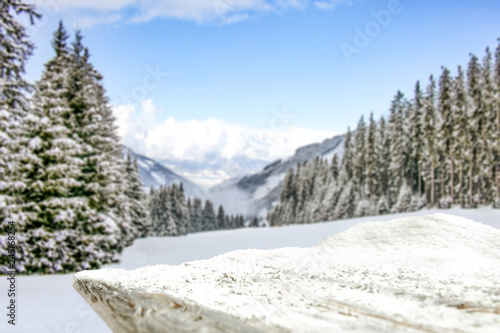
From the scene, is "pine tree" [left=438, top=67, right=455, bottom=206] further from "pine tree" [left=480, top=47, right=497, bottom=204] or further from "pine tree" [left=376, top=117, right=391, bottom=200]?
"pine tree" [left=376, top=117, right=391, bottom=200]

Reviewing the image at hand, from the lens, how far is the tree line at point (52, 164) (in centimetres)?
1242

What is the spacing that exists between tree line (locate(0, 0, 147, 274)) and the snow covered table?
1098 centimetres

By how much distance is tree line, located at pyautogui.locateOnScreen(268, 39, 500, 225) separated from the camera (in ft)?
119

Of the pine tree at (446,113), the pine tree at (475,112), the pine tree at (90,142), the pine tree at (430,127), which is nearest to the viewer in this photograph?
the pine tree at (90,142)

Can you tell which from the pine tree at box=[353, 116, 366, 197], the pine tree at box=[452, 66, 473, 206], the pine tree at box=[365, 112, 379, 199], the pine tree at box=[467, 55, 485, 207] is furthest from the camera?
the pine tree at box=[353, 116, 366, 197]

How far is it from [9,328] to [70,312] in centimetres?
173

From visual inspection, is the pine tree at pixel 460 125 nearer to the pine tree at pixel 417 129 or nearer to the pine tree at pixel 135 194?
the pine tree at pixel 417 129

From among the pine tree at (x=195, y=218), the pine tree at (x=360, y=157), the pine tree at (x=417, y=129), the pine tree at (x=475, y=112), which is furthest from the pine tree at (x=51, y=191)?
the pine tree at (x=195, y=218)

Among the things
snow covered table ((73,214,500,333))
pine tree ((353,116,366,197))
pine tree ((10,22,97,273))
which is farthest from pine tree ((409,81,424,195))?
snow covered table ((73,214,500,333))

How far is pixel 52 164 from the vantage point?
15.7 m

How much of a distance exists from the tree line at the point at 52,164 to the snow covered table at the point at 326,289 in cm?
1098

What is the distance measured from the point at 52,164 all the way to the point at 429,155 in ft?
137

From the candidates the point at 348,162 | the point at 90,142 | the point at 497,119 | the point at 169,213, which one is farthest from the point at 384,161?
the point at 90,142

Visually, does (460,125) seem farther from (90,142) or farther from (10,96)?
(10,96)
